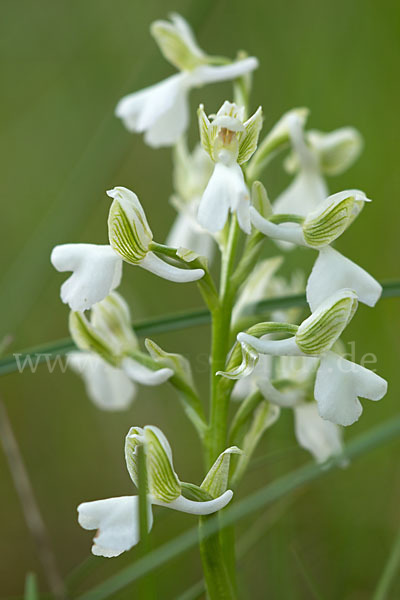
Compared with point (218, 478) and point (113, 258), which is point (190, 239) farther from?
point (218, 478)

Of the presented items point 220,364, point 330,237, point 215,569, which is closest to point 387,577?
point 215,569

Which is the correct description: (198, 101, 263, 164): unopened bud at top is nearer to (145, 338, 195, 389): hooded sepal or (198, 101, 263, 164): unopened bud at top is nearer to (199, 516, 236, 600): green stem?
(145, 338, 195, 389): hooded sepal

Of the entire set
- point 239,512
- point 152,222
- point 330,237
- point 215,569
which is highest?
point 330,237

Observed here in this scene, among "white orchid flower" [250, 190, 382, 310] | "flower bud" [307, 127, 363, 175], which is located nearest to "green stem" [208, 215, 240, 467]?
"white orchid flower" [250, 190, 382, 310]

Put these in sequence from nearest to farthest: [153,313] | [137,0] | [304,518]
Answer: [304,518] < [153,313] < [137,0]

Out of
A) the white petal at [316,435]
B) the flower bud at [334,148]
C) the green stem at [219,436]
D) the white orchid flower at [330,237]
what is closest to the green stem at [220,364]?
the green stem at [219,436]

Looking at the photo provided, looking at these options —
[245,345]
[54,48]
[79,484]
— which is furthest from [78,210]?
[54,48]

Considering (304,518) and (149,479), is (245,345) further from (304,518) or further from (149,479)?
(304,518)
